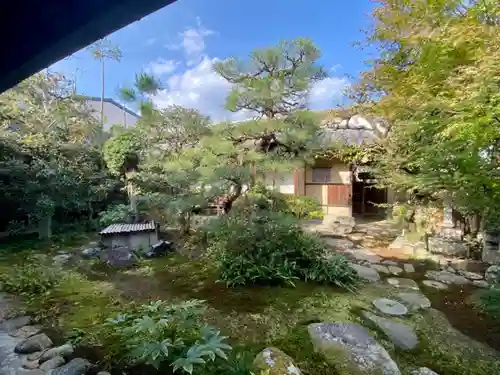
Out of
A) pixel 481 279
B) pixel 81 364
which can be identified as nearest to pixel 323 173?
pixel 481 279

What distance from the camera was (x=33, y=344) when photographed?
7.47ft

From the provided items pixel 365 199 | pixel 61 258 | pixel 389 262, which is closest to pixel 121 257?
pixel 61 258

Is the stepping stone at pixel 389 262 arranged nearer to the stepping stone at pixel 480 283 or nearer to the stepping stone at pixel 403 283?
the stepping stone at pixel 403 283

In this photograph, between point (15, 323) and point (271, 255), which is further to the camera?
point (271, 255)

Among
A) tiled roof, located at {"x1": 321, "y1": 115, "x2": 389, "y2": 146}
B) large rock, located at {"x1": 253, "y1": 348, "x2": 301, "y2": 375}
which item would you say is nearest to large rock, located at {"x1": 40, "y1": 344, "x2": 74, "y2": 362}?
large rock, located at {"x1": 253, "y1": 348, "x2": 301, "y2": 375}

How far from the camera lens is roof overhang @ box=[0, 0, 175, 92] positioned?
33.7 inches

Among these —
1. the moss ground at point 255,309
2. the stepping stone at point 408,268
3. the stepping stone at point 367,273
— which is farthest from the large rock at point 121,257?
the stepping stone at point 408,268

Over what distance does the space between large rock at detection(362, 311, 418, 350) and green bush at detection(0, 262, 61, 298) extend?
377 cm

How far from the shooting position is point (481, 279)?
3.96 metres

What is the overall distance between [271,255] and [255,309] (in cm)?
104

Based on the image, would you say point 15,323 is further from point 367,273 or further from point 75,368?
point 367,273

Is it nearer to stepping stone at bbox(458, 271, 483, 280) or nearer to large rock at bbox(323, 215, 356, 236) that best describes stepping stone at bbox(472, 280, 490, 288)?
stepping stone at bbox(458, 271, 483, 280)

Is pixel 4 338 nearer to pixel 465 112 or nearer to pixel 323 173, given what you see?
pixel 465 112

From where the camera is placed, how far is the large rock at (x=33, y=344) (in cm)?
224
